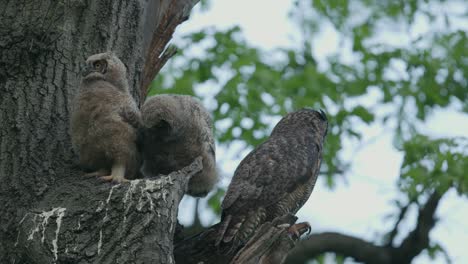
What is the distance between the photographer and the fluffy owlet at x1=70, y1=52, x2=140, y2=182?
4.86m

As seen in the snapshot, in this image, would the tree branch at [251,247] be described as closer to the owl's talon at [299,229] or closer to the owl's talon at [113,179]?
the owl's talon at [299,229]

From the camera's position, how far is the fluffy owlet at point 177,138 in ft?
15.9

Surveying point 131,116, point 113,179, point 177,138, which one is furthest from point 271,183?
point 113,179

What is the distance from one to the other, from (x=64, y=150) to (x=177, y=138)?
70 centimetres

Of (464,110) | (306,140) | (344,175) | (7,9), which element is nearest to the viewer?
(7,9)

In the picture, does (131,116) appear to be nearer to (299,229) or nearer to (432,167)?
(299,229)

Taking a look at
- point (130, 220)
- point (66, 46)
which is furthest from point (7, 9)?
point (130, 220)

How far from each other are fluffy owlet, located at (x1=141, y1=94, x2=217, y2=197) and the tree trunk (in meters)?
0.31

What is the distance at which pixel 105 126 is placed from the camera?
4.85m

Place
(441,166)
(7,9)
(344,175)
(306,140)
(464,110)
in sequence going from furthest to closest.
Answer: (344,175) < (464,110) < (441,166) < (306,140) < (7,9)

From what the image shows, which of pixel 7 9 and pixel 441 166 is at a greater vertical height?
pixel 441 166

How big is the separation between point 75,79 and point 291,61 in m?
6.49

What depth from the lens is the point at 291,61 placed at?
1155cm

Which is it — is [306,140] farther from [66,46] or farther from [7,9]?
[7,9]
